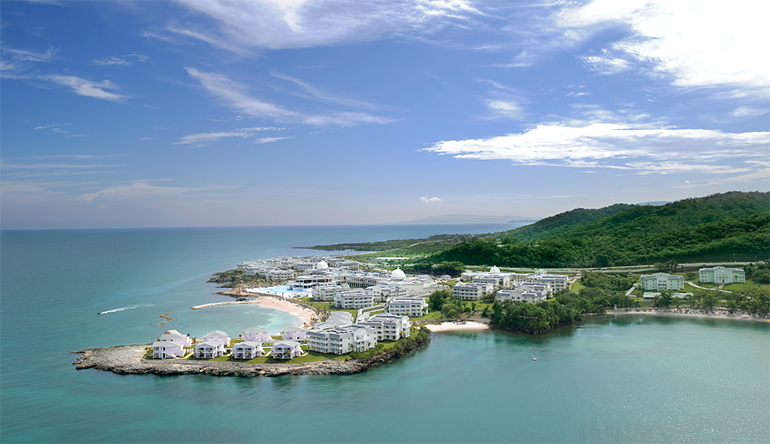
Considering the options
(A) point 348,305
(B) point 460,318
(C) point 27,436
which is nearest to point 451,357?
(B) point 460,318

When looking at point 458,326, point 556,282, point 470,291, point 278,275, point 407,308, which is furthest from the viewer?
point 278,275

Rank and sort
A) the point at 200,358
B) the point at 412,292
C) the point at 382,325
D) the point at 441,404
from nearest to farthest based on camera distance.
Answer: the point at 441,404
the point at 200,358
the point at 382,325
the point at 412,292

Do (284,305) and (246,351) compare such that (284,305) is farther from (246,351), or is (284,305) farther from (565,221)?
(565,221)

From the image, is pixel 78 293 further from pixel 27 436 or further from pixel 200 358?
pixel 27 436

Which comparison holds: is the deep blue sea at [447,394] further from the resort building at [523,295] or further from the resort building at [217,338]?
the resort building at [523,295]

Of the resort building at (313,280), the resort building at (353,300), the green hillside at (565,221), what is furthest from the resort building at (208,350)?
the green hillside at (565,221)

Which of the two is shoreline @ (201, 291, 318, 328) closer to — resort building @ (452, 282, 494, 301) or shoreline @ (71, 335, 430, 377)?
shoreline @ (71, 335, 430, 377)

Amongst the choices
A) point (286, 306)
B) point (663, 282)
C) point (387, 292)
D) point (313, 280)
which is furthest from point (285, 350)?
point (663, 282)
